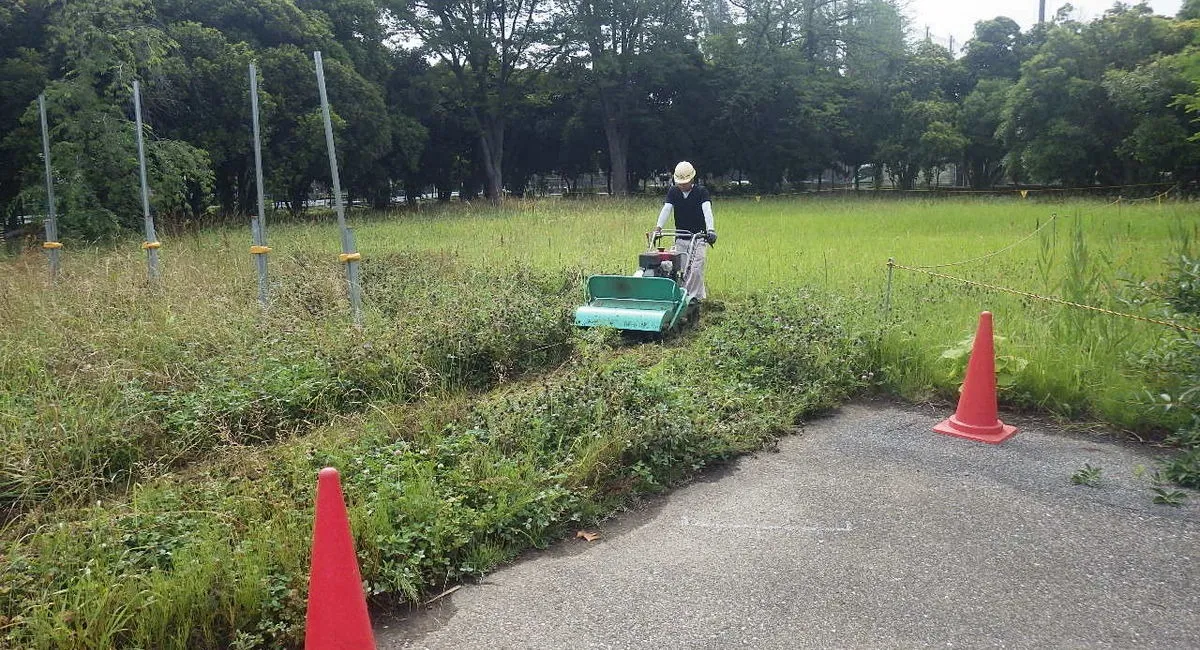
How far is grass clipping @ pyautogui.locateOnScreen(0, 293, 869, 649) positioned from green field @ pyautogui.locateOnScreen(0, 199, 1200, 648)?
14mm

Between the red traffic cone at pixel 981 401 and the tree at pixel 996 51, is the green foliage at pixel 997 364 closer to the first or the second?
the red traffic cone at pixel 981 401

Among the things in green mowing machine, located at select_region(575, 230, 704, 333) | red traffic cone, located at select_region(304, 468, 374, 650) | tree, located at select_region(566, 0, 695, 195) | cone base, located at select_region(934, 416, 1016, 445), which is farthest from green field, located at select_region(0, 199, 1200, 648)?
tree, located at select_region(566, 0, 695, 195)

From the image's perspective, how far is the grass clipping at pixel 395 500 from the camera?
3117mm

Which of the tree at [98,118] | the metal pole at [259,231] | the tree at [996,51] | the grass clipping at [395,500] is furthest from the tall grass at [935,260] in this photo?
the tree at [996,51]

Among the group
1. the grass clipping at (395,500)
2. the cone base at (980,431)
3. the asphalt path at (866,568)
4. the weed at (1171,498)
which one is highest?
the grass clipping at (395,500)

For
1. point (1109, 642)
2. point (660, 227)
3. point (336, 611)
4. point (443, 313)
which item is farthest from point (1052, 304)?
point (336, 611)

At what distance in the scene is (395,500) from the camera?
155 inches

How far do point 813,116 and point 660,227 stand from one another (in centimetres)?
3217

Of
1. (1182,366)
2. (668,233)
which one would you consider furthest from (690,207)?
(1182,366)

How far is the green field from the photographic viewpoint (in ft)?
11.2

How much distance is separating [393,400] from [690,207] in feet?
14.6

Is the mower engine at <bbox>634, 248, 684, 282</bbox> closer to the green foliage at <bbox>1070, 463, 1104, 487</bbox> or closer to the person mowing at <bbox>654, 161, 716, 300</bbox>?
the person mowing at <bbox>654, 161, 716, 300</bbox>

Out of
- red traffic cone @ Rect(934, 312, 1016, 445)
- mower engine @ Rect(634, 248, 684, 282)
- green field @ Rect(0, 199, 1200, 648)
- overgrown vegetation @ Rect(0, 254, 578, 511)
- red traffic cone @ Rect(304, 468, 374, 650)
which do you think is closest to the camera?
red traffic cone @ Rect(304, 468, 374, 650)

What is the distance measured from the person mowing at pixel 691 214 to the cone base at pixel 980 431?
3485 millimetres
